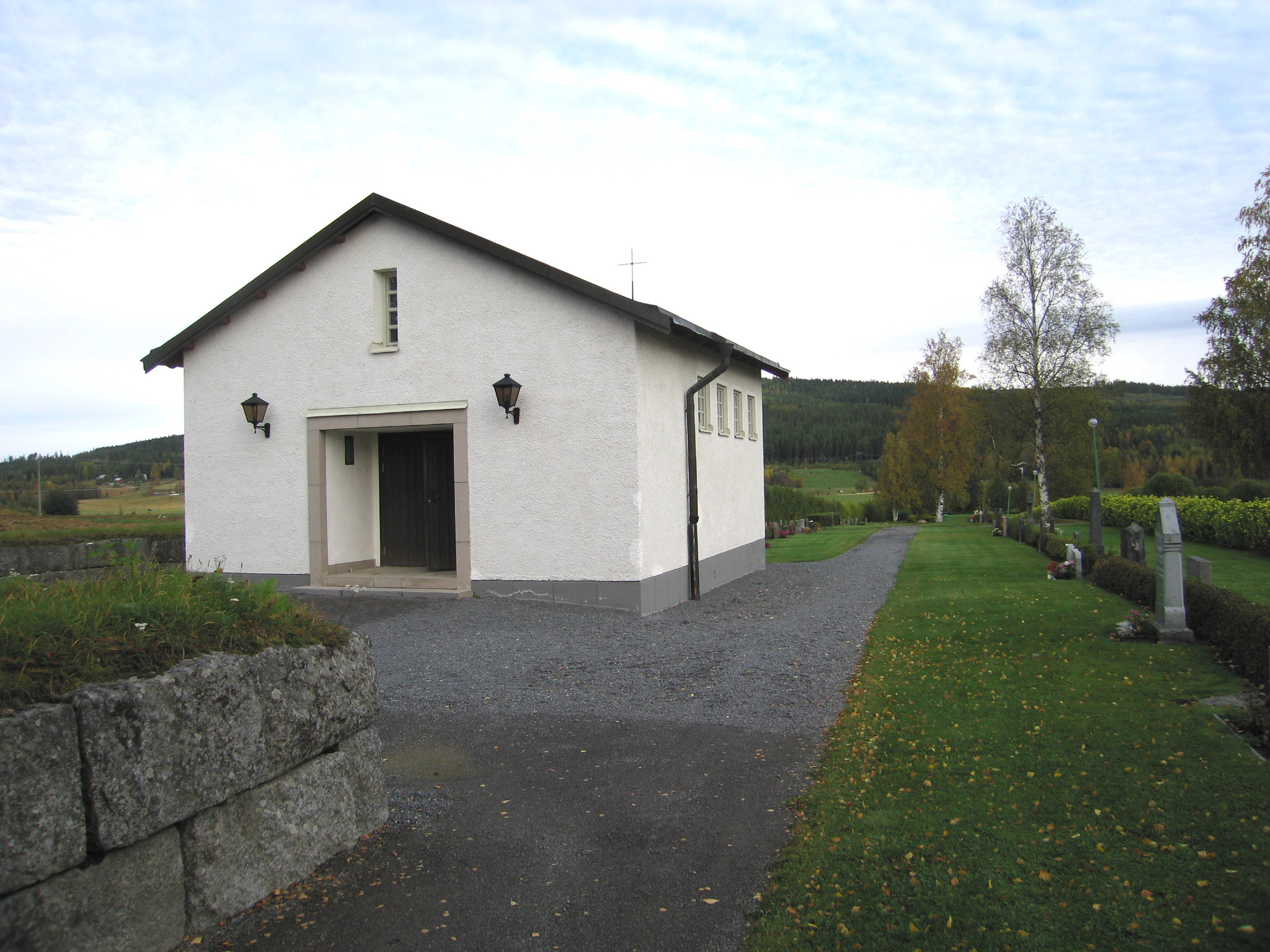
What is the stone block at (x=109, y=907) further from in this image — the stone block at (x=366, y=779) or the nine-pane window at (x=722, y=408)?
the nine-pane window at (x=722, y=408)

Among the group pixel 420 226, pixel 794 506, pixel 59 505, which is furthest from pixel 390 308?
pixel 794 506

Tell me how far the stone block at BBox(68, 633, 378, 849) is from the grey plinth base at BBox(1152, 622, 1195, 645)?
8.50 m

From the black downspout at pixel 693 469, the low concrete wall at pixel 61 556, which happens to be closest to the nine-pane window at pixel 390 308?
the low concrete wall at pixel 61 556

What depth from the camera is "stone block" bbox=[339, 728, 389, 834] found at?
429 cm

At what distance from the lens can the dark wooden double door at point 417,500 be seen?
13.6 metres

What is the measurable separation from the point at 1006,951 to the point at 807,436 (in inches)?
3685

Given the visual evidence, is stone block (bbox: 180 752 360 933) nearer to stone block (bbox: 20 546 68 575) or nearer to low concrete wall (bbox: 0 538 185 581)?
low concrete wall (bbox: 0 538 185 581)

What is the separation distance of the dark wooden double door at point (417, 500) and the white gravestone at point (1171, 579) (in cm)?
940

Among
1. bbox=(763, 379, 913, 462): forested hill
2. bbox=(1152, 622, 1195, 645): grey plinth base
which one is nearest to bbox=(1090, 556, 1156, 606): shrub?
bbox=(1152, 622, 1195, 645): grey plinth base

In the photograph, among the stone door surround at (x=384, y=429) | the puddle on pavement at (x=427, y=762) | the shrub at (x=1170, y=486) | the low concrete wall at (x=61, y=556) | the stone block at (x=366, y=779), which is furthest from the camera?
the shrub at (x=1170, y=486)

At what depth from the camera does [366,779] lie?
4.41 m

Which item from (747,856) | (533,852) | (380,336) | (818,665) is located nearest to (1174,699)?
(818,665)

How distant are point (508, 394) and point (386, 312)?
267 cm

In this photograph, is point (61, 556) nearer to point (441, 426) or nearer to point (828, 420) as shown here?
point (441, 426)
